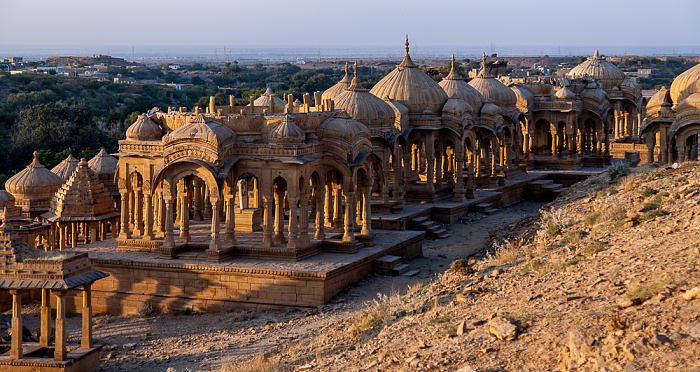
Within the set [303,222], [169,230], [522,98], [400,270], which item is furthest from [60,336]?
[522,98]

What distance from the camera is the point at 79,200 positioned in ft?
76.5

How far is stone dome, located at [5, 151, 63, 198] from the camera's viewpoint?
24859 mm

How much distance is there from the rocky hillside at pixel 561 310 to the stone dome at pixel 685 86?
13985 mm

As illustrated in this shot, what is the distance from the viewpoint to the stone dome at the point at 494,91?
34.0 m

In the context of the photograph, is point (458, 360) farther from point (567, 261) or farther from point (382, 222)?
point (382, 222)

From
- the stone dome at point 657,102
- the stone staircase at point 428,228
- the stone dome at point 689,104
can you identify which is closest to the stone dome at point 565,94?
the stone dome at point 657,102

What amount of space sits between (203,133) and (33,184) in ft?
21.1

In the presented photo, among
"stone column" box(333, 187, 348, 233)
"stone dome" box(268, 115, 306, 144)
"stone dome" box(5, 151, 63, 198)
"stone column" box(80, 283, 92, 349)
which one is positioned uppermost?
"stone dome" box(268, 115, 306, 144)

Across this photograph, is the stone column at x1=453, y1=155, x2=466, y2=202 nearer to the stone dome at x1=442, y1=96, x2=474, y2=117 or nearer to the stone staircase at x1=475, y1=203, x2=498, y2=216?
the stone staircase at x1=475, y1=203, x2=498, y2=216

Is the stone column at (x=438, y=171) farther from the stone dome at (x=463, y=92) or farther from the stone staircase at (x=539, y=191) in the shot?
the stone staircase at (x=539, y=191)

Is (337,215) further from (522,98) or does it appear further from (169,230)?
(522,98)

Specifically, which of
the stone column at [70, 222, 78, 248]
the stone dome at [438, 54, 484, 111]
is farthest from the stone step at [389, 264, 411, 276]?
the stone dome at [438, 54, 484, 111]

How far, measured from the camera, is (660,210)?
15.1 meters

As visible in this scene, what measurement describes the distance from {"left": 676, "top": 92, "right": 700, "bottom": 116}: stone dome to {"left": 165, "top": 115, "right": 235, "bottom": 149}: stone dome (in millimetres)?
13402
